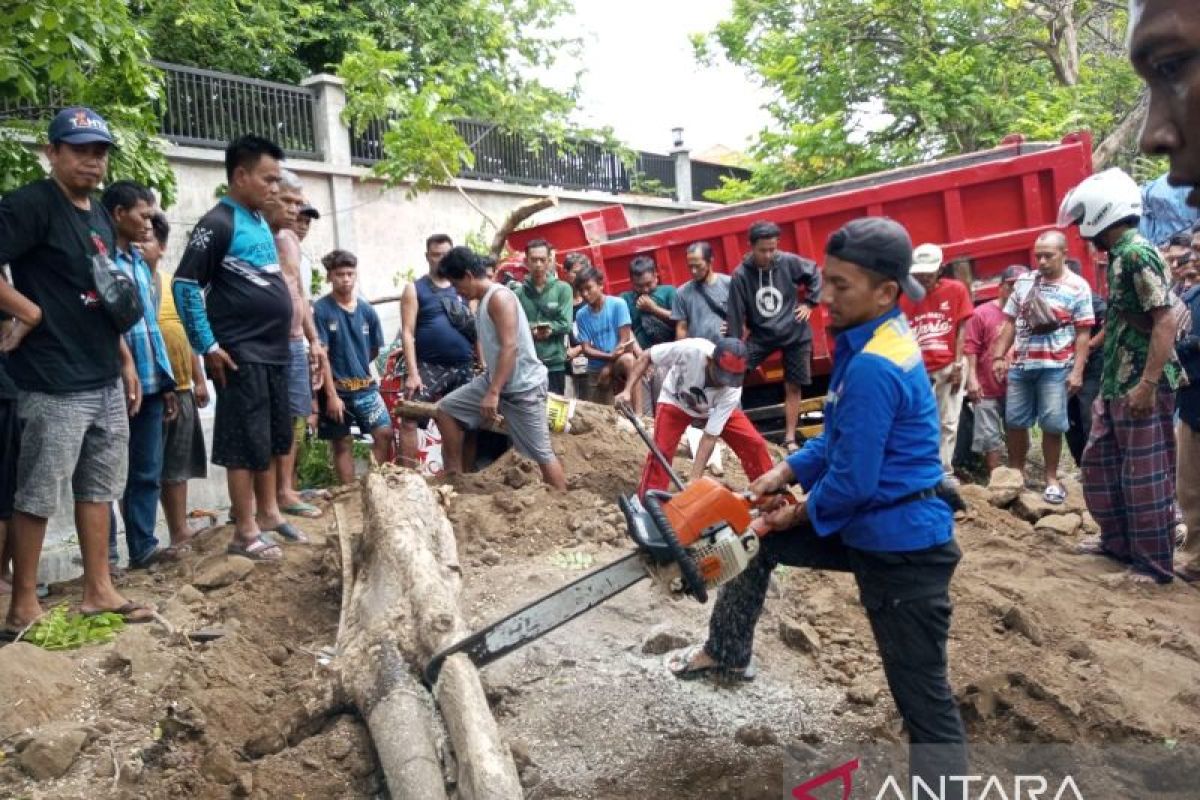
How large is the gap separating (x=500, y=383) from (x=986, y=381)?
13.4 feet

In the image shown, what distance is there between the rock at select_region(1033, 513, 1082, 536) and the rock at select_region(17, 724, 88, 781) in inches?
214

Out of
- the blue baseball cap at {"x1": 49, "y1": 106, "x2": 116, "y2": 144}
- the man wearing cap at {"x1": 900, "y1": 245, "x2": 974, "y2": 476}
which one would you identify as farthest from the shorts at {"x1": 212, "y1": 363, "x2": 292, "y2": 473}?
the man wearing cap at {"x1": 900, "y1": 245, "x2": 974, "y2": 476}

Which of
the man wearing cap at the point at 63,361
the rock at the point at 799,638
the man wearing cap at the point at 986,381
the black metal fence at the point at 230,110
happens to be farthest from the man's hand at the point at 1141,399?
the black metal fence at the point at 230,110

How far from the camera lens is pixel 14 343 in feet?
13.6

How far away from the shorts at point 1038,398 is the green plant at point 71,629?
584cm

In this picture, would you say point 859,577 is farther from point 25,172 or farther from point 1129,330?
point 25,172

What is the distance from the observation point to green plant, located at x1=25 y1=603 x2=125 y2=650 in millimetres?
4082

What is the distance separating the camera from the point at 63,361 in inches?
167

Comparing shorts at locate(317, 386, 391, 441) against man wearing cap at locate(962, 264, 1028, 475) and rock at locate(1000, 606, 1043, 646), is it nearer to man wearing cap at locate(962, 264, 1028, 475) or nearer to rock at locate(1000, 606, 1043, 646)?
rock at locate(1000, 606, 1043, 646)

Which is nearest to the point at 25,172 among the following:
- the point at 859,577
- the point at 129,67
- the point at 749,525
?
the point at 129,67

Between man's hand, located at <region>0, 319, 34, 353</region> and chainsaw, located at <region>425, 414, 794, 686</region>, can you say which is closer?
chainsaw, located at <region>425, 414, 794, 686</region>

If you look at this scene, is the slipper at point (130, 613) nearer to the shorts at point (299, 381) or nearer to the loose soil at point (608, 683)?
the loose soil at point (608, 683)

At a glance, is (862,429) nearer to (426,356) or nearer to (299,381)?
(299,381)

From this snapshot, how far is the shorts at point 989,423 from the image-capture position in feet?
26.9
